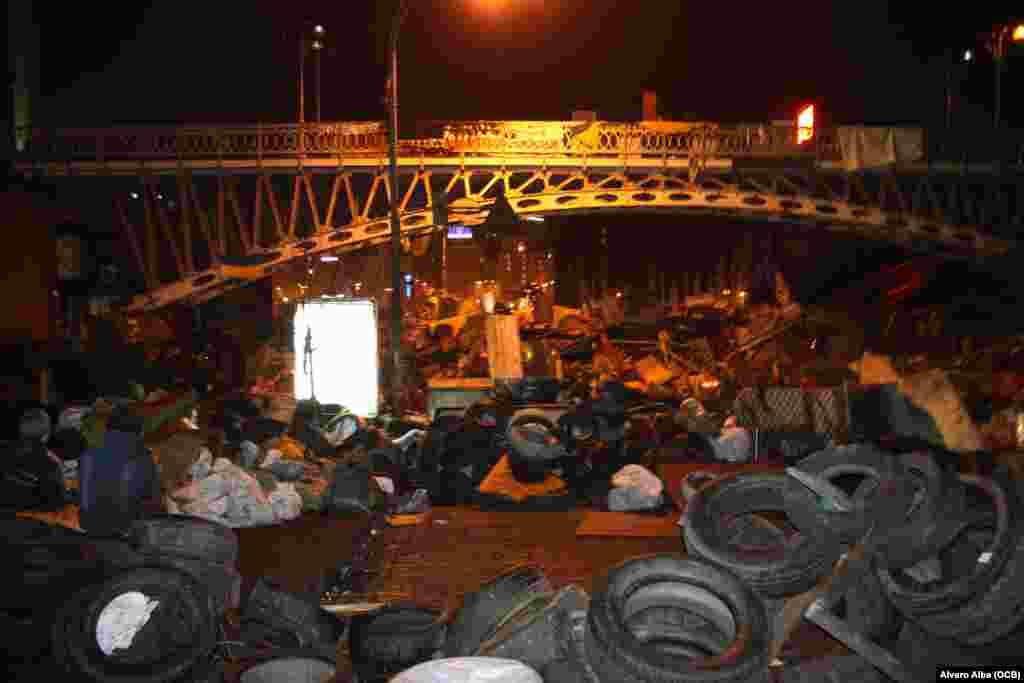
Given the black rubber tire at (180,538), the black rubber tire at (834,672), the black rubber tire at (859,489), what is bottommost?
the black rubber tire at (834,672)

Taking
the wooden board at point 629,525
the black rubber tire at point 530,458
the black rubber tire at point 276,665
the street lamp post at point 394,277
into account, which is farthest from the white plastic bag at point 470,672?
the street lamp post at point 394,277

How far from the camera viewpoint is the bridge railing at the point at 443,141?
82.8ft

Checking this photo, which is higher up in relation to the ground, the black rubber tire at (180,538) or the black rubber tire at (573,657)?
the black rubber tire at (180,538)

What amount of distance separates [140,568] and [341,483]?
15.7 ft

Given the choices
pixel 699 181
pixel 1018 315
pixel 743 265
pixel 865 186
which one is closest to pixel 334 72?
pixel 699 181

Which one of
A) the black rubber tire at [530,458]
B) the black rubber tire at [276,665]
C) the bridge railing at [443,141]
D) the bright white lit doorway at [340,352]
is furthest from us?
the bridge railing at [443,141]

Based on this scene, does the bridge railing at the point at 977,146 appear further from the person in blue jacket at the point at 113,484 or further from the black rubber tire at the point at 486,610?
the person in blue jacket at the point at 113,484

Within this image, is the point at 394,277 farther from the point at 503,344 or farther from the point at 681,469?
the point at 681,469

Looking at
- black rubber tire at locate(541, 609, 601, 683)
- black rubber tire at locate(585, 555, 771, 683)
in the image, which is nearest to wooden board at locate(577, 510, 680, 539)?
black rubber tire at locate(585, 555, 771, 683)

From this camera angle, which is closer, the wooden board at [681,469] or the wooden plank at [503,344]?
the wooden board at [681,469]

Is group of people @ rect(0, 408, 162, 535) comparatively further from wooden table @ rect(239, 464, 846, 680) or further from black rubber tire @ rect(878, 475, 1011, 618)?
black rubber tire @ rect(878, 475, 1011, 618)

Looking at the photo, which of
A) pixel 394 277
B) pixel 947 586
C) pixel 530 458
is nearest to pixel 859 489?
pixel 947 586

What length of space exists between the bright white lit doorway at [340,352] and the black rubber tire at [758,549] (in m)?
9.93

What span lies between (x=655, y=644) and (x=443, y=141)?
22.7m
